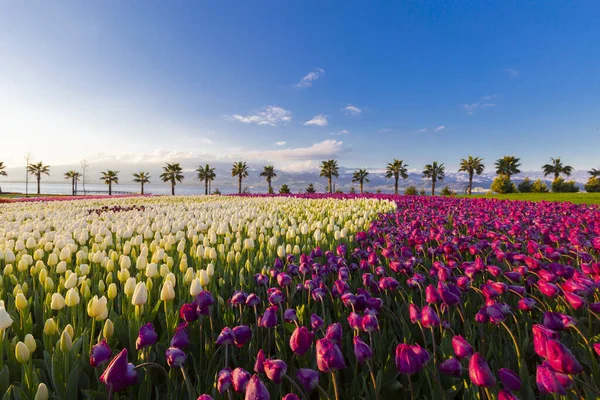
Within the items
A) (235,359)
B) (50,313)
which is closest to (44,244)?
(50,313)

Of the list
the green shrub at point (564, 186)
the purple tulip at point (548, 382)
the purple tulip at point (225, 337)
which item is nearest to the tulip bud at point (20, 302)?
the purple tulip at point (225, 337)

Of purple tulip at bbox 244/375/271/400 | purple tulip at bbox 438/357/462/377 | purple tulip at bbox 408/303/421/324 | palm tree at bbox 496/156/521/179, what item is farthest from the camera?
palm tree at bbox 496/156/521/179

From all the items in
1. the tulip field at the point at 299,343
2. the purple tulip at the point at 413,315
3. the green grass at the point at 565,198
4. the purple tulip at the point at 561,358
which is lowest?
the tulip field at the point at 299,343

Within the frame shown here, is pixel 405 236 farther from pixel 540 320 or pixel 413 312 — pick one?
pixel 413 312

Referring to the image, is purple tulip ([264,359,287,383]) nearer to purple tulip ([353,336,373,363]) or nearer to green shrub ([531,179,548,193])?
purple tulip ([353,336,373,363])

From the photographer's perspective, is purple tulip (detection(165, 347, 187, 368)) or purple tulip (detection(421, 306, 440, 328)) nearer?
purple tulip (detection(165, 347, 187, 368))

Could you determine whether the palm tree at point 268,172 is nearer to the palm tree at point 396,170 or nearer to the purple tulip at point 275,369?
the palm tree at point 396,170

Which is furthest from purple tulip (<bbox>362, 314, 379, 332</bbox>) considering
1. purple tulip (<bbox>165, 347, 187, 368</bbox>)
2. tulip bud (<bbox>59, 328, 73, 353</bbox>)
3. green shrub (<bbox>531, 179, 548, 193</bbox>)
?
green shrub (<bbox>531, 179, 548, 193</bbox>)

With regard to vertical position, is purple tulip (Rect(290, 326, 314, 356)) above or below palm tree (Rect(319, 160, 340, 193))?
below

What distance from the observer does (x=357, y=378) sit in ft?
6.11

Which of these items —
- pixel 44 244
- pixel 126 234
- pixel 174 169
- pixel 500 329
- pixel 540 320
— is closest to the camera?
pixel 500 329

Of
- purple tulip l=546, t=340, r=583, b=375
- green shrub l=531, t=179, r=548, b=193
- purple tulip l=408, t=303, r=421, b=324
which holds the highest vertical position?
green shrub l=531, t=179, r=548, b=193

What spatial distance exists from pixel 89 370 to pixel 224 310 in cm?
105

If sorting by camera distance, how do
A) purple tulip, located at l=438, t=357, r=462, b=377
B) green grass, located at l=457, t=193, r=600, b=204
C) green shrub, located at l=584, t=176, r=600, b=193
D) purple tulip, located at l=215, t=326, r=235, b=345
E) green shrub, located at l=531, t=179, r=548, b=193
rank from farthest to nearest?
1. green shrub, located at l=584, t=176, r=600, b=193
2. green shrub, located at l=531, t=179, r=548, b=193
3. green grass, located at l=457, t=193, r=600, b=204
4. purple tulip, located at l=215, t=326, r=235, b=345
5. purple tulip, located at l=438, t=357, r=462, b=377
